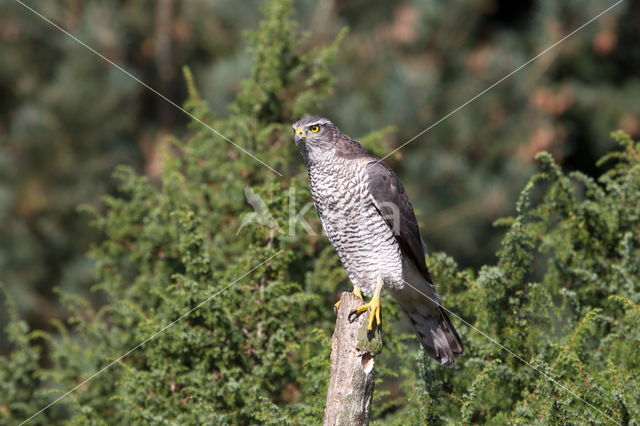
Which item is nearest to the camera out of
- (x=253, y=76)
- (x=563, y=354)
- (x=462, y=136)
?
(x=563, y=354)

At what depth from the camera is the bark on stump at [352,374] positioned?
11.0 feet

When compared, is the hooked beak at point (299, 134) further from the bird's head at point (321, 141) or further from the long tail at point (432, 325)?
the long tail at point (432, 325)

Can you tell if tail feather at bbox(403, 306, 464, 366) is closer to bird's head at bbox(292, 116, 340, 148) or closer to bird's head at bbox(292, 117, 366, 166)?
bird's head at bbox(292, 117, 366, 166)

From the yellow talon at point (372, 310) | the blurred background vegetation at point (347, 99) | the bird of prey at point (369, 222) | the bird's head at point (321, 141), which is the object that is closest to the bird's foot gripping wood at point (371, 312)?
the yellow talon at point (372, 310)

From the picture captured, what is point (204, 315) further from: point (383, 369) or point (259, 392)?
point (383, 369)

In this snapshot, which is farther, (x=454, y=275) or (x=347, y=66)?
(x=347, y=66)

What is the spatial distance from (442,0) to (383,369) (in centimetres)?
603

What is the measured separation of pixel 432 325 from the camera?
431 cm

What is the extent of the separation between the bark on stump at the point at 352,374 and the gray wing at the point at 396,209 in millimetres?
717

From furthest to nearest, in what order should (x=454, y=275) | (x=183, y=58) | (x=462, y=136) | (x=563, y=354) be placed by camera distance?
(x=183, y=58) < (x=462, y=136) < (x=454, y=275) < (x=563, y=354)

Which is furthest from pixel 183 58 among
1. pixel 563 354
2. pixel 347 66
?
pixel 563 354

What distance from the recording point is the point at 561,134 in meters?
9.09

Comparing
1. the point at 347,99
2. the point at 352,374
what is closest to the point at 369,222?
the point at 352,374

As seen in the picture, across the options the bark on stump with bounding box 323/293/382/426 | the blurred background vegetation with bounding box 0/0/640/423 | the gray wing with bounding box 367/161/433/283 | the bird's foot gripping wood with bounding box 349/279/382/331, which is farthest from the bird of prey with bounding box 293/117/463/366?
the blurred background vegetation with bounding box 0/0/640/423
